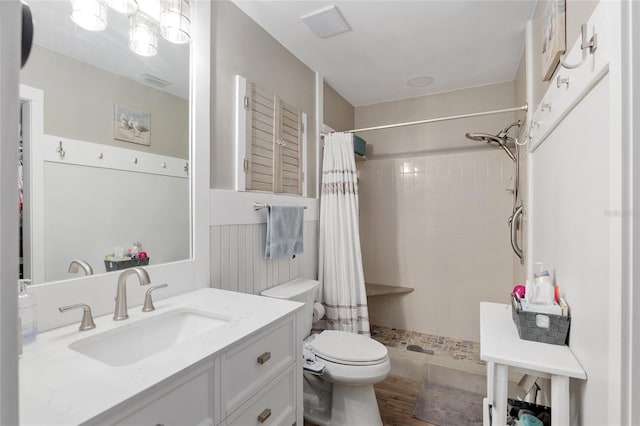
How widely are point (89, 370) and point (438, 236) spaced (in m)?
2.76

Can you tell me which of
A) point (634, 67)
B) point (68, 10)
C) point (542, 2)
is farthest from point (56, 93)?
point (542, 2)

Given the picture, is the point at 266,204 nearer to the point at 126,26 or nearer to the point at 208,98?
the point at 208,98

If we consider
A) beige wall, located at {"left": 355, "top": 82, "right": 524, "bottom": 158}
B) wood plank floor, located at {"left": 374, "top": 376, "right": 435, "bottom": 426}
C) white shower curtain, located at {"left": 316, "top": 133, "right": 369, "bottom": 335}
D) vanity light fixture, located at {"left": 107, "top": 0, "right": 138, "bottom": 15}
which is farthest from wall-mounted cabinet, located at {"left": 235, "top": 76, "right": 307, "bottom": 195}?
wood plank floor, located at {"left": 374, "top": 376, "right": 435, "bottom": 426}

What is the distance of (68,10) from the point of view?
102 centimetres

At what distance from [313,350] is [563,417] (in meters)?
1.12

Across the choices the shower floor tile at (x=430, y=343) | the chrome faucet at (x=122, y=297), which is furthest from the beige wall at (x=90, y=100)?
the shower floor tile at (x=430, y=343)

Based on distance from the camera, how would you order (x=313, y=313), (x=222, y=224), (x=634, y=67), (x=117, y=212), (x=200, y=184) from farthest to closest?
(x=313, y=313) → (x=222, y=224) → (x=200, y=184) → (x=117, y=212) → (x=634, y=67)

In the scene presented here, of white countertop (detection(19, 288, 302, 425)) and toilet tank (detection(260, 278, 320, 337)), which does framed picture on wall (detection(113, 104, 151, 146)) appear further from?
toilet tank (detection(260, 278, 320, 337))

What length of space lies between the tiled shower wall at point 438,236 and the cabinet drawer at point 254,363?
2.09 meters

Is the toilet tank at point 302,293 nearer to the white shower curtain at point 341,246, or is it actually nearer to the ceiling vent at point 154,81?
the white shower curtain at point 341,246

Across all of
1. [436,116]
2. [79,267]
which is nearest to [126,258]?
[79,267]

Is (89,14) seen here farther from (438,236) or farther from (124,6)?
(438,236)

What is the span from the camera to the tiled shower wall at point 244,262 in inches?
61.6

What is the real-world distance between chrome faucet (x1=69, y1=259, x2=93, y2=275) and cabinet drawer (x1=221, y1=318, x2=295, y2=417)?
0.61 metres
